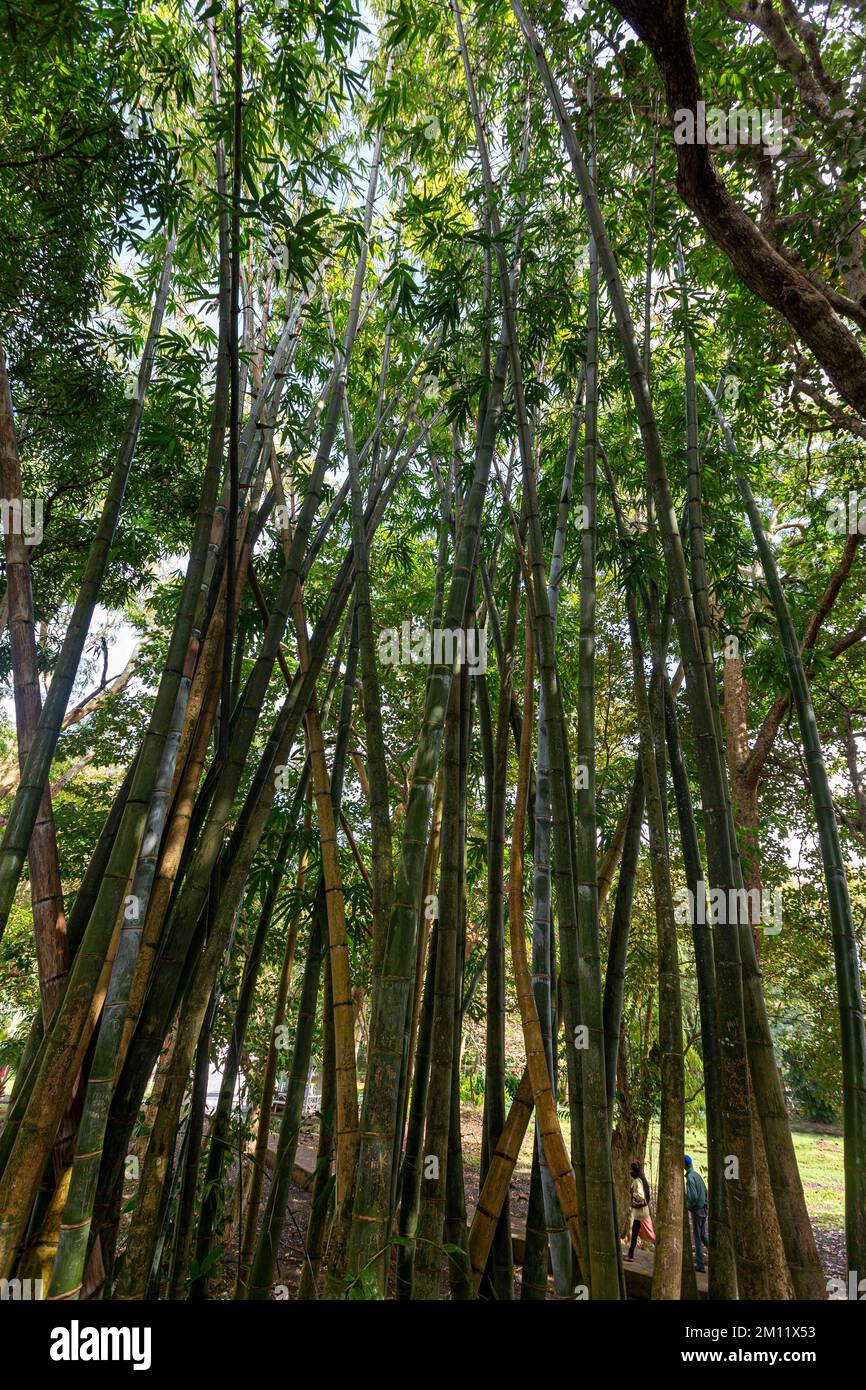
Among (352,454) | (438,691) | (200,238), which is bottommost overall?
(438,691)

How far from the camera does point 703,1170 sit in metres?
7.62

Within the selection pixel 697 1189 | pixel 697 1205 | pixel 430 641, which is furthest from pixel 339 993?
pixel 697 1189

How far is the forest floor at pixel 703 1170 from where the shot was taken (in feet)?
18.5

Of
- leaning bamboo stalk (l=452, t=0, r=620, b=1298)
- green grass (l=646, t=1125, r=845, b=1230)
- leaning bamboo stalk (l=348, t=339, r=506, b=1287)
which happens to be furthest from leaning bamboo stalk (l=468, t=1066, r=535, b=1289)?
green grass (l=646, t=1125, r=845, b=1230)

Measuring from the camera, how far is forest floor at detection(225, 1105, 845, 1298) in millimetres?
5648

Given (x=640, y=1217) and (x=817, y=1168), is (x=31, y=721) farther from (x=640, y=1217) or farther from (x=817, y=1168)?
(x=817, y=1168)

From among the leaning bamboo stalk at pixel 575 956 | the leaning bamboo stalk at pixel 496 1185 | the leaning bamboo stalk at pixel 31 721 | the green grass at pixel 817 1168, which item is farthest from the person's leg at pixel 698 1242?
the leaning bamboo stalk at pixel 31 721

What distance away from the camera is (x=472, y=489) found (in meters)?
2.32

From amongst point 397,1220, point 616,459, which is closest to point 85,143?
point 616,459

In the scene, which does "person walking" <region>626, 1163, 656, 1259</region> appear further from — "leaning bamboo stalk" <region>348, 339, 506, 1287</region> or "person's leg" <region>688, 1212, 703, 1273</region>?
"leaning bamboo stalk" <region>348, 339, 506, 1287</region>

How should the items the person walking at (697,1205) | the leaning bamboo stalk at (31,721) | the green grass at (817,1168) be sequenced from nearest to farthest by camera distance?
the leaning bamboo stalk at (31,721) → the person walking at (697,1205) → the green grass at (817,1168)

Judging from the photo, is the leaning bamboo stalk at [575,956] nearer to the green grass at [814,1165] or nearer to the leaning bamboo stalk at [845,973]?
the leaning bamboo stalk at [845,973]

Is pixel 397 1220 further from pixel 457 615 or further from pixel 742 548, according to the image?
pixel 742 548
